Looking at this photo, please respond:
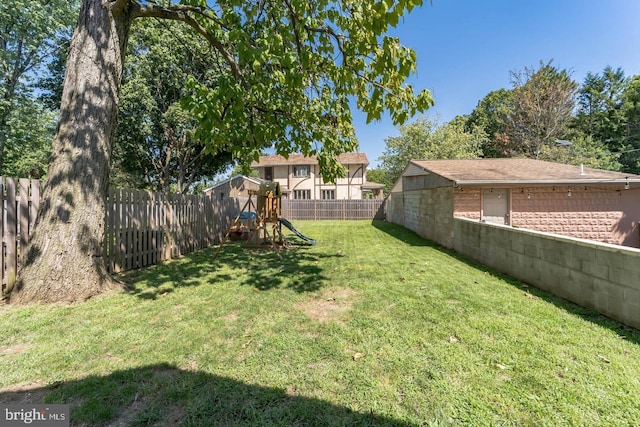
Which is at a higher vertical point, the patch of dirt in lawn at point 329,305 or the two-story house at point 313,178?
the two-story house at point 313,178

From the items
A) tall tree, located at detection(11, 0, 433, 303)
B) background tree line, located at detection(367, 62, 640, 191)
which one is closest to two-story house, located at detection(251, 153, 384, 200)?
background tree line, located at detection(367, 62, 640, 191)

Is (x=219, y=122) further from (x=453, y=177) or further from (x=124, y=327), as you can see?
(x=453, y=177)

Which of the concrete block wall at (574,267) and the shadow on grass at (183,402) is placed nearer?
the shadow on grass at (183,402)

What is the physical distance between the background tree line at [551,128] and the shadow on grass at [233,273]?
22848 millimetres

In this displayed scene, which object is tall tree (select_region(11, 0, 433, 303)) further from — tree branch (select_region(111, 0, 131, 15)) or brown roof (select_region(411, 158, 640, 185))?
brown roof (select_region(411, 158, 640, 185))

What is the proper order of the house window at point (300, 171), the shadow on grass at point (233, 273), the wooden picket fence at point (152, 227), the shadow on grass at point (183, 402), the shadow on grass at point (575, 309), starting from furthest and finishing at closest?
1. the house window at point (300, 171)
2. the wooden picket fence at point (152, 227)
3. the shadow on grass at point (233, 273)
4. the shadow on grass at point (575, 309)
5. the shadow on grass at point (183, 402)

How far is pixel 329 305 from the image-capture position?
4215 millimetres

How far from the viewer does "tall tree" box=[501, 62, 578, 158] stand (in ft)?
76.8

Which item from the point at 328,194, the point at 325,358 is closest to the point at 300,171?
the point at 328,194

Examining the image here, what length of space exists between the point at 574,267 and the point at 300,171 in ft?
83.6

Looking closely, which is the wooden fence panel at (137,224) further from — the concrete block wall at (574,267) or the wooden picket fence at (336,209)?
the wooden picket fence at (336,209)

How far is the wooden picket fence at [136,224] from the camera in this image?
4160mm

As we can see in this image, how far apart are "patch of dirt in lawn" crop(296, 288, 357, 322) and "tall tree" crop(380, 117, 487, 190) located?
73.6ft

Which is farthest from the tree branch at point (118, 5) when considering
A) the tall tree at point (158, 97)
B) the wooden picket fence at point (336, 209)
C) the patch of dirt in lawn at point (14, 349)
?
the wooden picket fence at point (336, 209)
